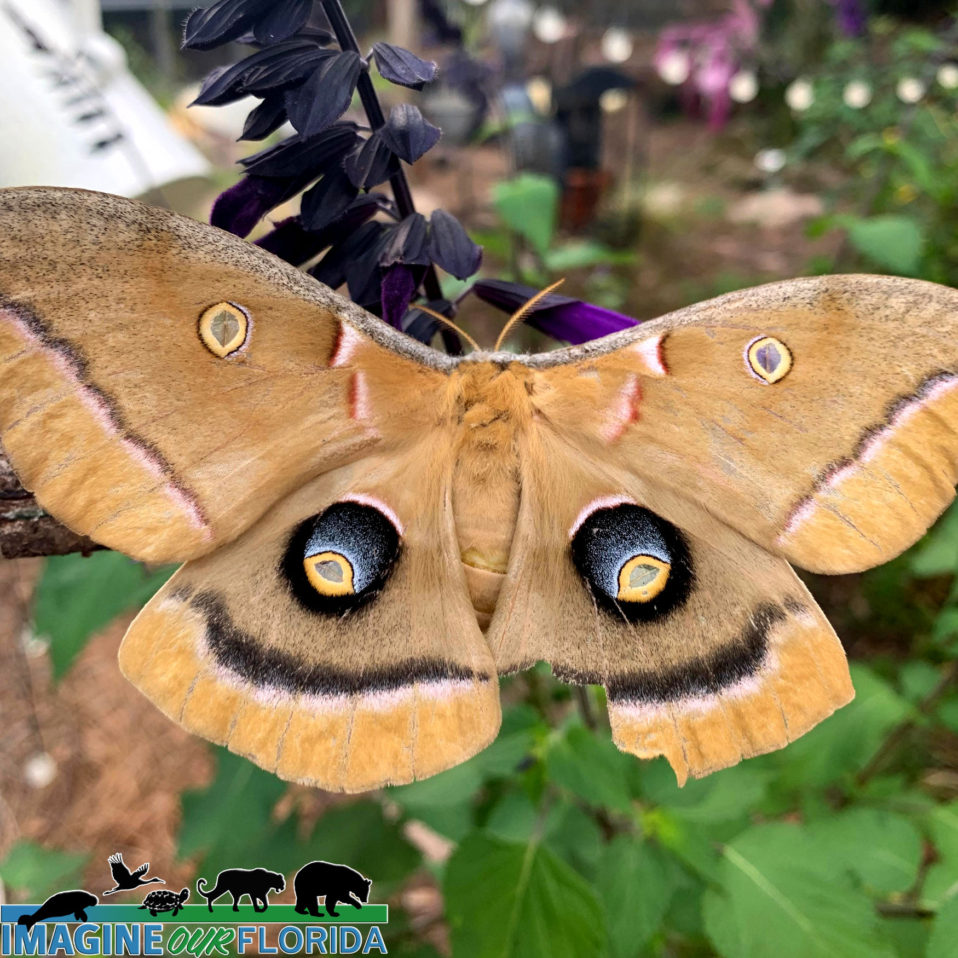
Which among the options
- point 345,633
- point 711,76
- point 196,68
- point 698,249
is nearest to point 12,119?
point 345,633

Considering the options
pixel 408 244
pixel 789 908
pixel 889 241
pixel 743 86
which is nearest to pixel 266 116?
pixel 408 244

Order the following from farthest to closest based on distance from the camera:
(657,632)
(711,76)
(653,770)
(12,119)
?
1. (711,76)
2. (12,119)
3. (653,770)
4. (657,632)

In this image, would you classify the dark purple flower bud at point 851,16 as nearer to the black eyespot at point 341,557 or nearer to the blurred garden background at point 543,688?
the blurred garden background at point 543,688

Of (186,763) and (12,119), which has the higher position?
(12,119)

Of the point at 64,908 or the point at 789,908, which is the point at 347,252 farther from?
the point at 64,908

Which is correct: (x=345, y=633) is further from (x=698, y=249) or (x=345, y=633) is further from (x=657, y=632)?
(x=698, y=249)

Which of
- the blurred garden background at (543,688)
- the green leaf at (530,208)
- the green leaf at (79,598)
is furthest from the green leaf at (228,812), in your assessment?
the green leaf at (530,208)

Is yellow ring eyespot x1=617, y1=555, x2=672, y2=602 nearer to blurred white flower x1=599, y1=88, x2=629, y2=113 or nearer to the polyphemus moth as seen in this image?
the polyphemus moth
